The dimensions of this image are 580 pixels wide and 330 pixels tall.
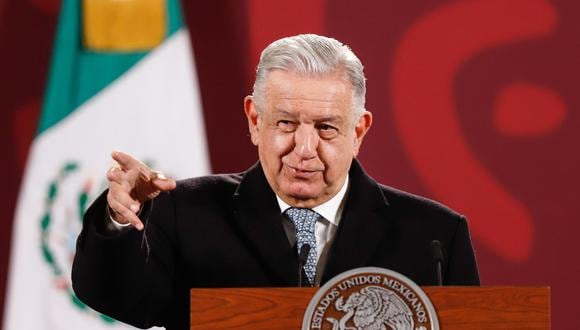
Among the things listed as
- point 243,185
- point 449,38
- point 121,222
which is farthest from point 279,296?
point 449,38

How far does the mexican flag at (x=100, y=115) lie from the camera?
324cm

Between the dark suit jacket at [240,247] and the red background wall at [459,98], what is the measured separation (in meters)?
1.20

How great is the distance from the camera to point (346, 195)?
2104 millimetres

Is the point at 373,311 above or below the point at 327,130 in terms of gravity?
below

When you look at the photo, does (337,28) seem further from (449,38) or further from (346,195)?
(346,195)

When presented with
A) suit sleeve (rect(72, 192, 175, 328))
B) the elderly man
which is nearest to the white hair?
the elderly man

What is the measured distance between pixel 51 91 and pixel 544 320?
2.25 meters

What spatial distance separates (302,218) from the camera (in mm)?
2016

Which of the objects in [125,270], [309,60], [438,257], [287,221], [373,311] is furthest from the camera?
[287,221]

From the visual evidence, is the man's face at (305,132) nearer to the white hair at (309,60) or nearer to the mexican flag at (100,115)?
the white hair at (309,60)

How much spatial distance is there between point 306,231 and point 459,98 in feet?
5.11

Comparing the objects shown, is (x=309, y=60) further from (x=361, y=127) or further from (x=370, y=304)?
(x=370, y=304)

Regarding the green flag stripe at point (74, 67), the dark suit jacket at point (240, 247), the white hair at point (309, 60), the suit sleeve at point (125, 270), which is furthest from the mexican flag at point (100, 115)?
the white hair at point (309, 60)

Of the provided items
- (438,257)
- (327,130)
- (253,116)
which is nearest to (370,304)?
(438,257)
